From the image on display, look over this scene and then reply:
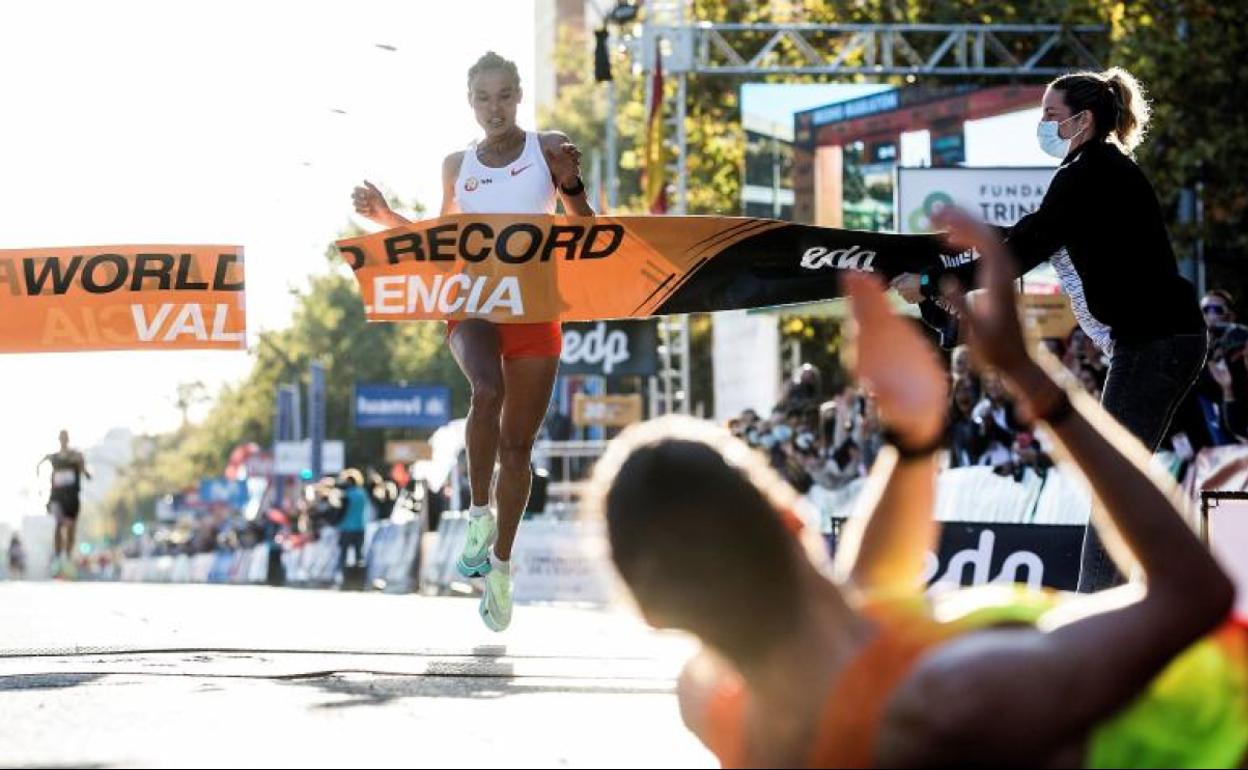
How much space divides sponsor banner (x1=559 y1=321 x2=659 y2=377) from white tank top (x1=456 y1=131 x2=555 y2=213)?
23.9m

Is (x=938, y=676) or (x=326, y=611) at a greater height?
(x=938, y=676)

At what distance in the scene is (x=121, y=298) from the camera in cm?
977

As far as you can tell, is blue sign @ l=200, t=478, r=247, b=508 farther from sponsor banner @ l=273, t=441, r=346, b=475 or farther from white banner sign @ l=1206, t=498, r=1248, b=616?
white banner sign @ l=1206, t=498, r=1248, b=616

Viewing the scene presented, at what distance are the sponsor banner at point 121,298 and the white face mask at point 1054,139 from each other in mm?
4228

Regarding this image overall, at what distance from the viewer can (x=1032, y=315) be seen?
87.8 feet

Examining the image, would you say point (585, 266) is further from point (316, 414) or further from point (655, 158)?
point (316, 414)

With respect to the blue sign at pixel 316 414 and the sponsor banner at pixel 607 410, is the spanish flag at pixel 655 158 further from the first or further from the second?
the blue sign at pixel 316 414

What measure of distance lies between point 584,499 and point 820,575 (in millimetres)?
339

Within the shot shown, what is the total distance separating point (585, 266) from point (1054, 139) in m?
2.85

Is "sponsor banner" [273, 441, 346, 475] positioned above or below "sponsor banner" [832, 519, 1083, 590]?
below

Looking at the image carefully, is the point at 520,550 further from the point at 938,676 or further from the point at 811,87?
the point at 938,676

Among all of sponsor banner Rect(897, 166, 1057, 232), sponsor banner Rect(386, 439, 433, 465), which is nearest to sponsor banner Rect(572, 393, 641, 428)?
sponsor banner Rect(897, 166, 1057, 232)

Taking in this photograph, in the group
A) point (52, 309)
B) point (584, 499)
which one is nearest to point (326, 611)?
point (52, 309)

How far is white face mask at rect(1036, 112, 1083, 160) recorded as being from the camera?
257 inches
